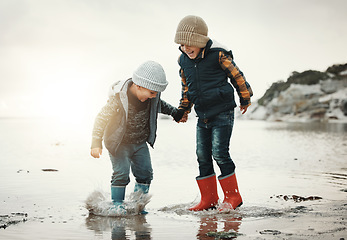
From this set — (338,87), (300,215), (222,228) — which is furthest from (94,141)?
(338,87)

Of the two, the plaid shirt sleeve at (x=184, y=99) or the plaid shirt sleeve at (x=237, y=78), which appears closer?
the plaid shirt sleeve at (x=237, y=78)

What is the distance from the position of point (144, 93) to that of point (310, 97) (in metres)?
41.6

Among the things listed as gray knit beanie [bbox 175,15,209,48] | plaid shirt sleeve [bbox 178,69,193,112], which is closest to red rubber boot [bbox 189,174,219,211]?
plaid shirt sleeve [bbox 178,69,193,112]

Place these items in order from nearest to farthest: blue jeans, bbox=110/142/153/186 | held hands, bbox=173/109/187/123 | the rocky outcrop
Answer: blue jeans, bbox=110/142/153/186 → held hands, bbox=173/109/187/123 → the rocky outcrop

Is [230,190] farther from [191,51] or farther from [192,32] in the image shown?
[192,32]

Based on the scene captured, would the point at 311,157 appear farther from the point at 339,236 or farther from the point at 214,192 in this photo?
the point at 339,236

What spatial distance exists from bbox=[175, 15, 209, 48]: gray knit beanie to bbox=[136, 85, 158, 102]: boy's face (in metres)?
0.62

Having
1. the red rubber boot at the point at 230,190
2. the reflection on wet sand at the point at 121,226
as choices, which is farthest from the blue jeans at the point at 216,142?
the reflection on wet sand at the point at 121,226

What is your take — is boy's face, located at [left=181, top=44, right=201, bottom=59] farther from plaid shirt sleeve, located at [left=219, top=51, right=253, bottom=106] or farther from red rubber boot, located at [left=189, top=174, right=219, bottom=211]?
red rubber boot, located at [left=189, top=174, right=219, bottom=211]

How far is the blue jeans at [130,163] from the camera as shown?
13.3 feet

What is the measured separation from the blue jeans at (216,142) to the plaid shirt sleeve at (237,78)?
19 centimetres

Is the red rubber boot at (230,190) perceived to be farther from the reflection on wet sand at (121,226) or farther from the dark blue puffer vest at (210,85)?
the reflection on wet sand at (121,226)

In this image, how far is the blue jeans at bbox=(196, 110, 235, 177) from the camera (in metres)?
4.17

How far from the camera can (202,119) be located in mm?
4305
